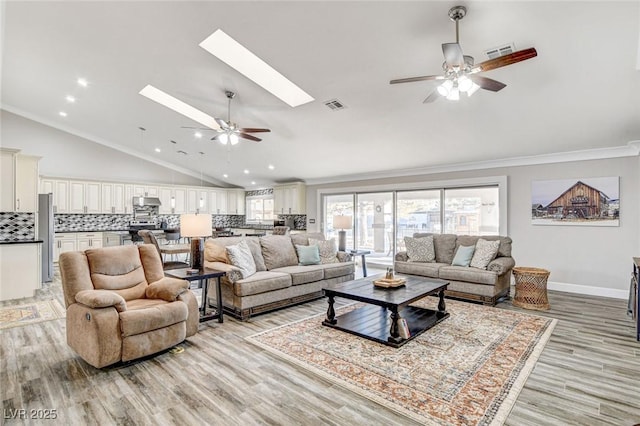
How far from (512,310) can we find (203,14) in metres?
5.34

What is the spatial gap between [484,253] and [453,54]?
3.56 meters

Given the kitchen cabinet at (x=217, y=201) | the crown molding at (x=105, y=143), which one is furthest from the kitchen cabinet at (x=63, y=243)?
the kitchen cabinet at (x=217, y=201)

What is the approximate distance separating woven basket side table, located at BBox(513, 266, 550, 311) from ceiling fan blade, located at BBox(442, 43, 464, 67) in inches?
133

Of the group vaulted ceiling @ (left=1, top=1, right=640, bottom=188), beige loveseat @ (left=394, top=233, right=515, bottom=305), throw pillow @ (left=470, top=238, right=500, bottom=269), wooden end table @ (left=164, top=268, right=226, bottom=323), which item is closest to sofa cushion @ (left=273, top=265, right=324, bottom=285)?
wooden end table @ (left=164, top=268, right=226, bottom=323)

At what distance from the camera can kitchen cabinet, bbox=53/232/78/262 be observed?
787 centimetres

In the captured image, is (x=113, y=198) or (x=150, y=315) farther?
(x=113, y=198)

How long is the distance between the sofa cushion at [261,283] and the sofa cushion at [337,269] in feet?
2.63

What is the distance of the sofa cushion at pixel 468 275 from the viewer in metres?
4.59

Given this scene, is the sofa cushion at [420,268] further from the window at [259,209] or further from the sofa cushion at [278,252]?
the window at [259,209]

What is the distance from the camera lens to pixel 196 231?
390 centimetres

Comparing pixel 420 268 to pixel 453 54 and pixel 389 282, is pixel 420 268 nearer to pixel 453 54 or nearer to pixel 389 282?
pixel 389 282

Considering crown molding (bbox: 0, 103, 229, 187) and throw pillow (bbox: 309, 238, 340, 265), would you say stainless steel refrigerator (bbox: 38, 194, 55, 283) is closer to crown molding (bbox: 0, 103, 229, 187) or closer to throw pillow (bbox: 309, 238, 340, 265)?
crown molding (bbox: 0, 103, 229, 187)

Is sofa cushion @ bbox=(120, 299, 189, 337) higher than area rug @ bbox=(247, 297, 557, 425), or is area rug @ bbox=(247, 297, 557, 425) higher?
sofa cushion @ bbox=(120, 299, 189, 337)

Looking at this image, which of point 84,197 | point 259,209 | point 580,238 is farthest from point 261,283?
point 259,209
